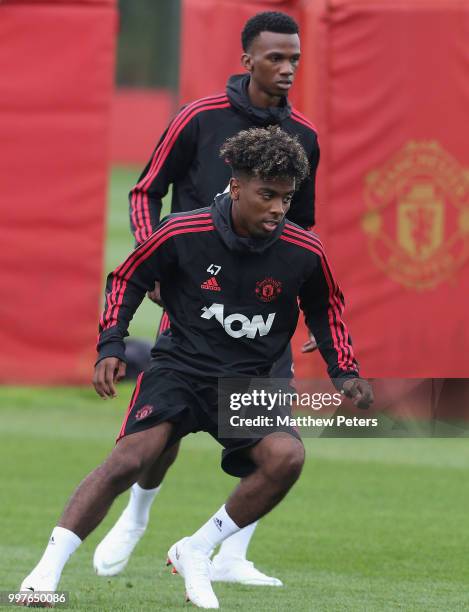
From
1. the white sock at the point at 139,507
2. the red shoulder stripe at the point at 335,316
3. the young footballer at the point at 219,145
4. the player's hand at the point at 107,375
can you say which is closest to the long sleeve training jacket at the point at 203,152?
the young footballer at the point at 219,145

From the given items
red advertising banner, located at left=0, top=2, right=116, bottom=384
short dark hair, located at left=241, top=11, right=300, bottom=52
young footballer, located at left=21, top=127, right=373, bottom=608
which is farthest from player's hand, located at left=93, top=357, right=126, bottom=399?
red advertising banner, located at left=0, top=2, right=116, bottom=384

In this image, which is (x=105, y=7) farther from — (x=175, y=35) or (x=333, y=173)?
(x=175, y=35)

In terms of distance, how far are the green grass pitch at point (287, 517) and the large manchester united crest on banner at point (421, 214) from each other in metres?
1.40

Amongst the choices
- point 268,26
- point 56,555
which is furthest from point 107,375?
point 268,26

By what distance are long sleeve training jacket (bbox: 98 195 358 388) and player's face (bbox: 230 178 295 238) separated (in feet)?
0.30

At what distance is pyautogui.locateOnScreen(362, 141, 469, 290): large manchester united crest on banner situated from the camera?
39.7 ft

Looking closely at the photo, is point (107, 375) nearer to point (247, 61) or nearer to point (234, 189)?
point (234, 189)

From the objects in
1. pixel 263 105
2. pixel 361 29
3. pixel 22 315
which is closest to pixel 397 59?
pixel 361 29

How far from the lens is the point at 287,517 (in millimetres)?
8719

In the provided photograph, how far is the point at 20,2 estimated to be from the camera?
12.2 metres

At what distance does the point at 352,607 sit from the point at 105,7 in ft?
24.3

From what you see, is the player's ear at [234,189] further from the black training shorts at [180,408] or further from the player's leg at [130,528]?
the player's leg at [130,528]

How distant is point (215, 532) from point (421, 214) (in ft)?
20.9

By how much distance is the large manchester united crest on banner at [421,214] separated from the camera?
1209cm
